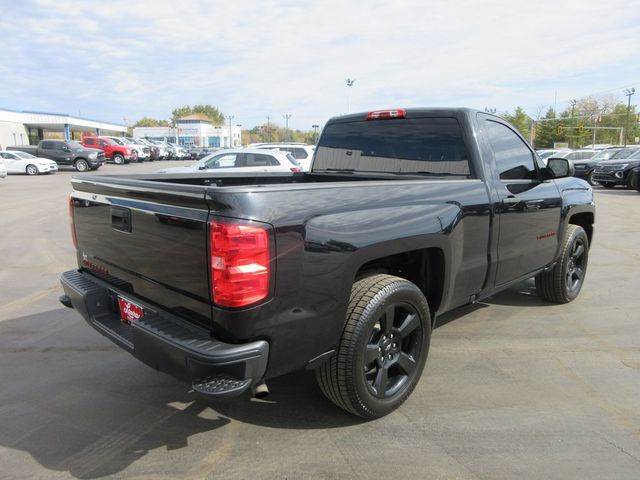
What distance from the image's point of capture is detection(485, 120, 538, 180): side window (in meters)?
4.00

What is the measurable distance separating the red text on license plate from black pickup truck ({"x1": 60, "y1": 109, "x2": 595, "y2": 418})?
13 millimetres

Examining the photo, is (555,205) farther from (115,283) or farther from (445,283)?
(115,283)

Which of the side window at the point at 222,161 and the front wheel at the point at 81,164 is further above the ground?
the side window at the point at 222,161

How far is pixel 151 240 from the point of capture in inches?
103

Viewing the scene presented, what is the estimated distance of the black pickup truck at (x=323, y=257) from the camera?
2275 mm

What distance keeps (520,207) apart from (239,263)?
8.97 ft

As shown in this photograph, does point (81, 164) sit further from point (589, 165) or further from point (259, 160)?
point (589, 165)

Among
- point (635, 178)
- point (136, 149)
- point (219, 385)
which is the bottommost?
point (635, 178)

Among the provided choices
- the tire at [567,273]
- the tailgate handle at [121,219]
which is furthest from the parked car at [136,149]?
the tailgate handle at [121,219]

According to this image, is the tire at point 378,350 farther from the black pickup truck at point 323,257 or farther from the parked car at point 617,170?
the parked car at point 617,170

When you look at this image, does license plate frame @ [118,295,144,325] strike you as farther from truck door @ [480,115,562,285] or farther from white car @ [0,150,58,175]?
white car @ [0,150,58,175]

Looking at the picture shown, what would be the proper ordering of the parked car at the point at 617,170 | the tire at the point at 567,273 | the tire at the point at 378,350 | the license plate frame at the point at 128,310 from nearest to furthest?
the tire at the point at 378,350 → the license plate frame at the point at 128,310 → the tire at the point at 567,273 → the parked car at the point at 617,170

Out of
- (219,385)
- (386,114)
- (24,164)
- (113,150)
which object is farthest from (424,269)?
(113,150)

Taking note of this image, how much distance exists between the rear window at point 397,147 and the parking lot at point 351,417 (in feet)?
5.09
